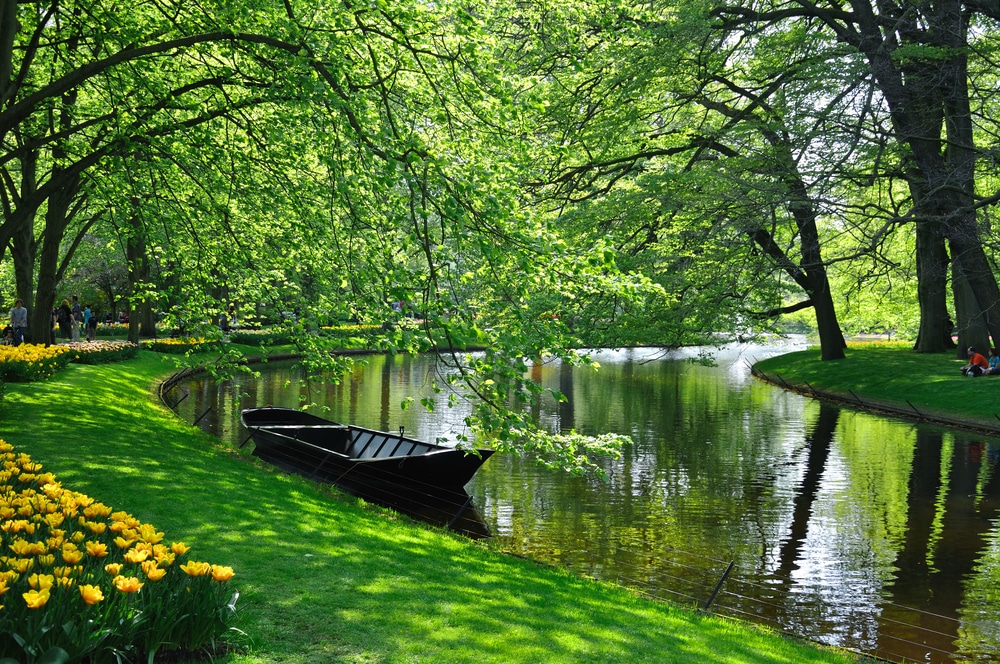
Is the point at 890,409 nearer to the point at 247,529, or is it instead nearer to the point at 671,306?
the point at 671,306

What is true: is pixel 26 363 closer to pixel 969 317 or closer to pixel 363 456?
pixel 363 456

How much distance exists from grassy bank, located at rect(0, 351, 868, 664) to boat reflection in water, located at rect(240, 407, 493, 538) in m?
1.01

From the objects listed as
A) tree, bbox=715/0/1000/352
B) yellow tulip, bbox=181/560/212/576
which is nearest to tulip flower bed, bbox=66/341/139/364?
tree, bbox=715/0/1000/352

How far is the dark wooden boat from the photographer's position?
564 inches

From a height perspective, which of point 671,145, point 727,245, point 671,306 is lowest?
point 671,306

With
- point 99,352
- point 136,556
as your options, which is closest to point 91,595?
point 136,556

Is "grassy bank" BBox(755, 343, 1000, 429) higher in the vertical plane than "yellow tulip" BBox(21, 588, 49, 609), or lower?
lower

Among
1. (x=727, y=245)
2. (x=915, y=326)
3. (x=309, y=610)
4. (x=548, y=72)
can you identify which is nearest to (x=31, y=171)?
(x=548, y=72)

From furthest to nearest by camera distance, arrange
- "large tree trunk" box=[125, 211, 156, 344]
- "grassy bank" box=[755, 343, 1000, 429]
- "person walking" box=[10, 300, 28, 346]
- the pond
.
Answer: "person walking" box=[10, 300, 28, 346] < "grassy bank" box=[755, 343, 1000, 429] < "large tree trunk" box=[125, 211, 156, 344] < the pond

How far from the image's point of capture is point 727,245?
64.5 ft

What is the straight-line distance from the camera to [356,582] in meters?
7.25

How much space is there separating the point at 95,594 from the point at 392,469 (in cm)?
1074

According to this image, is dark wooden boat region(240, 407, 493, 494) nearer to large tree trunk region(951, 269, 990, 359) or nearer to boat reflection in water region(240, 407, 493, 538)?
boat reflection in water region(240, 407, 493, 538)

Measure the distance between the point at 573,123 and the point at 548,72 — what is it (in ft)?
4.92
